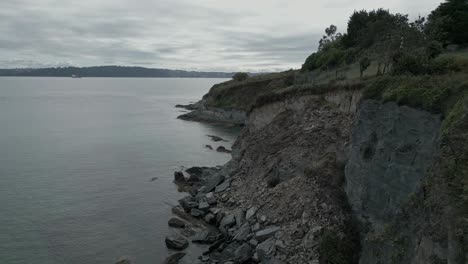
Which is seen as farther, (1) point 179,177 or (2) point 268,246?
(1) point 179,177

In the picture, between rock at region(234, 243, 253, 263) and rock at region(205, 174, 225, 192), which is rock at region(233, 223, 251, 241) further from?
rock at region(205, 174, 225, 192)

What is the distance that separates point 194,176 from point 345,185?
21988 millimetres

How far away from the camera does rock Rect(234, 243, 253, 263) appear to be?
24375 mm

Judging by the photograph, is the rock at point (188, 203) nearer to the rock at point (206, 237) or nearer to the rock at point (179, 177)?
the rock at point (206, 237)

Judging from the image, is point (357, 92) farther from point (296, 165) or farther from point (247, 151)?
point (247, 151)

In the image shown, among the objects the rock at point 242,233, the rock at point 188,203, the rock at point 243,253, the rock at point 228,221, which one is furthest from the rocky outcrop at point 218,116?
the rock at point 243,253

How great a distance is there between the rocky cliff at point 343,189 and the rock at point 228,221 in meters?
0.10

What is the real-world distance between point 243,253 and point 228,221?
526 centimetres

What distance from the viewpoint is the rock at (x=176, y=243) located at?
27.6 metres

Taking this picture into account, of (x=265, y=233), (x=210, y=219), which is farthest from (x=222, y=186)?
(x=265, y=233)

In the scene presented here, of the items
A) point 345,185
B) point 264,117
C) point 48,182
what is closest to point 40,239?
point 48,182

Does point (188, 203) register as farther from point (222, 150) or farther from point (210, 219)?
point (222, 150)

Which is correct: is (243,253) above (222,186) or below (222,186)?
below

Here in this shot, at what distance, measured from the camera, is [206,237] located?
28500 mm
